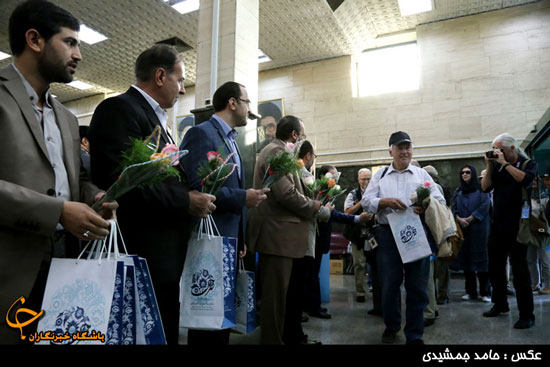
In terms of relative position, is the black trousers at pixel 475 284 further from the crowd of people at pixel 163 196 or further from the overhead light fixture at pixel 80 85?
the overhead light fixture at pixel 80 85

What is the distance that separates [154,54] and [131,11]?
27.2 ft

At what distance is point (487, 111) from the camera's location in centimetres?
884

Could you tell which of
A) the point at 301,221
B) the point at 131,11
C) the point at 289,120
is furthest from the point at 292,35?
the point at 301,221

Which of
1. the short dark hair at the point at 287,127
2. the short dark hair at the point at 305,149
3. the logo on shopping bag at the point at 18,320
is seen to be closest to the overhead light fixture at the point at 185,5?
the short dark hair at the point at 305,149

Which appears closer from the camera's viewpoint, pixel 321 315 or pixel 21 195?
pixel 21 195

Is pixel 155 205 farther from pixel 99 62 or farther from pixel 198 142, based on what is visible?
pixel 99 62

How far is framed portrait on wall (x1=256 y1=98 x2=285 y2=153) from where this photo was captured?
398 inches

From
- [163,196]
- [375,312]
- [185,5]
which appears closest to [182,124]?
[185,5]

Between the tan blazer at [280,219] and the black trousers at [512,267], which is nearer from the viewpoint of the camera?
the tan blazer at [280,219]

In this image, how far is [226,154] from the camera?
2.34 m

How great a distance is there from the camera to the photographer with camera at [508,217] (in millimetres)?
3699

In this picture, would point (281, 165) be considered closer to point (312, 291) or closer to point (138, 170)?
point (138, 170)

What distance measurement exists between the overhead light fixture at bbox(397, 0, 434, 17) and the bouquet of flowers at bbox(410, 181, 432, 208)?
726cm

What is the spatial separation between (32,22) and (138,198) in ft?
2.47
